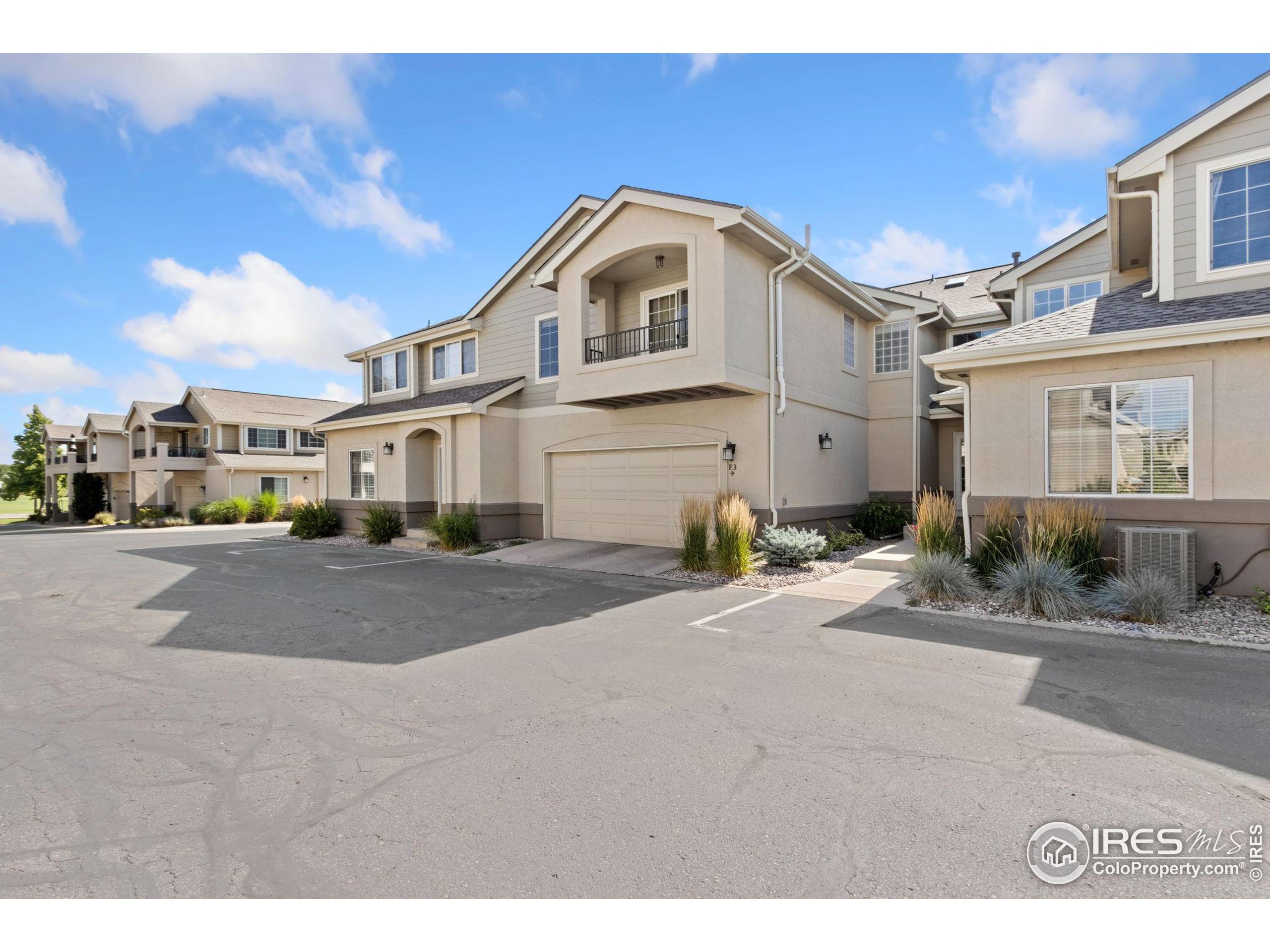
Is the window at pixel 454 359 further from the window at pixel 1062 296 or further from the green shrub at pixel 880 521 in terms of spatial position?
the window at pixel 1062 296

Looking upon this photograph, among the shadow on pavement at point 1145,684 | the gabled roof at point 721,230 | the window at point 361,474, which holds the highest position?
the gabled roof at point 721,230

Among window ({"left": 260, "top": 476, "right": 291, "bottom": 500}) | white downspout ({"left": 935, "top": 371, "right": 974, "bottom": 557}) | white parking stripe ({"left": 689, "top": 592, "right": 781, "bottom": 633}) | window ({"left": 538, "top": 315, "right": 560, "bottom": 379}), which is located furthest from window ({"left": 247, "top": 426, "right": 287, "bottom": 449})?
white downspout ({"left": 935, "top": 371, "right": 974, "bottom": 557})

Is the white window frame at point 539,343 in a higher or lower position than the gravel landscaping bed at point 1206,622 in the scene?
higher

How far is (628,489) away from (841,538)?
5.07 meters

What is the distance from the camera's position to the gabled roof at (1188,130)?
8.43 metres

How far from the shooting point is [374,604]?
29.4 ft

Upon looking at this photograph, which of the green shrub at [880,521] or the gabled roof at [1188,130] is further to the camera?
the green shrub at [880,521]

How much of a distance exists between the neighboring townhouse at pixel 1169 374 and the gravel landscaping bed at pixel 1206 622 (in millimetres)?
603

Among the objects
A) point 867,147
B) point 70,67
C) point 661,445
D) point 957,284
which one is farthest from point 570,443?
point 957,284

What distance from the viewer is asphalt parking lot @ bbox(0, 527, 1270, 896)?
2.82 m

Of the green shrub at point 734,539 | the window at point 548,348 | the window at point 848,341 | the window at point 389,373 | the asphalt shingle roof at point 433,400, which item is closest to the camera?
the green shrub at point 734,539

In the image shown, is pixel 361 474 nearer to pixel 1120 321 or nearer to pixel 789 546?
pixel 789 546

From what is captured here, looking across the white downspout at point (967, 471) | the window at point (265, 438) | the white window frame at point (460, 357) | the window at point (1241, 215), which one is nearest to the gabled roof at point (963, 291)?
the window at point (1241, 215)

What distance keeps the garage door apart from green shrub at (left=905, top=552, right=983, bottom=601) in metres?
5.04
